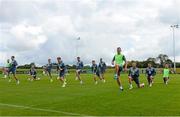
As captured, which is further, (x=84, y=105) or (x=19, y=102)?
(x=19, y=102)

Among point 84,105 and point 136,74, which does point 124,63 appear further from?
point 84,105

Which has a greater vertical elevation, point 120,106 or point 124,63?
point 124,63

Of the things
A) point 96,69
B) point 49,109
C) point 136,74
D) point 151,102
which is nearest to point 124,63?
point 136,74

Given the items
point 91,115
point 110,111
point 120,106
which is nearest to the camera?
point 91,115

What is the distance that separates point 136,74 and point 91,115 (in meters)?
16.7

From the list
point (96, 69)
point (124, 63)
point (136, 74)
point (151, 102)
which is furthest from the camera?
point (96, 69)

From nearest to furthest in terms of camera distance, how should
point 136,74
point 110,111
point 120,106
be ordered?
point 110,111
point 120,106
point 136,74

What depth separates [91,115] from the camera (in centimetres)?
1541

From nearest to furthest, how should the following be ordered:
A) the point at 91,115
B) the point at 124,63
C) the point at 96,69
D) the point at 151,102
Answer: the point at 91,115 → the point at 151,102 → the point at 124,63 → the point at 96,69

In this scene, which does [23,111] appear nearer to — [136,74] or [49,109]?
[49,109]

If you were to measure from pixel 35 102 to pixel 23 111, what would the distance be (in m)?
3.25

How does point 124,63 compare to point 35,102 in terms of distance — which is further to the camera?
point 124,63

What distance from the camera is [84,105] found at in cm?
1830

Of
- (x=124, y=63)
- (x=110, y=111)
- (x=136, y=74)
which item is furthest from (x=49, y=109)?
(x=136, y=74)
